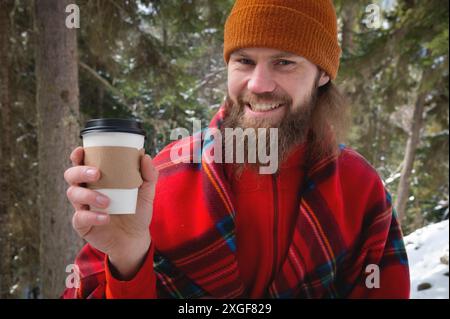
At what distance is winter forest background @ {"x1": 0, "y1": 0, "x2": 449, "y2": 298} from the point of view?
8.35 ft

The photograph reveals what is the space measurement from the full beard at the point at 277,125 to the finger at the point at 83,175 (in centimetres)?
63

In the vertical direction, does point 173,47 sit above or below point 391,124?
above

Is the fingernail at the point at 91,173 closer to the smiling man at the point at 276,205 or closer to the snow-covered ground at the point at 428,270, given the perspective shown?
the smiling man at the point at 276,205

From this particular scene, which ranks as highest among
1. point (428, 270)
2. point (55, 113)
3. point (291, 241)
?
point (55, 113)

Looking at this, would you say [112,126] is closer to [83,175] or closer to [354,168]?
[83,175]

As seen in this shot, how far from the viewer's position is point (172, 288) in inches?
53.5

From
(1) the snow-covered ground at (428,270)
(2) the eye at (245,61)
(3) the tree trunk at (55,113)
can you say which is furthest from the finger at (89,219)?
(1) the snow-covered ground at (428,270)

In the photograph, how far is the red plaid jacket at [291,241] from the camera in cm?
132

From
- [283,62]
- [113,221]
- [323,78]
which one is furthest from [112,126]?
[323,78]

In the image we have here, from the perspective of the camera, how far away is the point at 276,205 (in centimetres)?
140

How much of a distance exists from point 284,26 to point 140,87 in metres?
2.85

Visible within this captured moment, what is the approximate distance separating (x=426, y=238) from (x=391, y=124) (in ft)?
7.08
